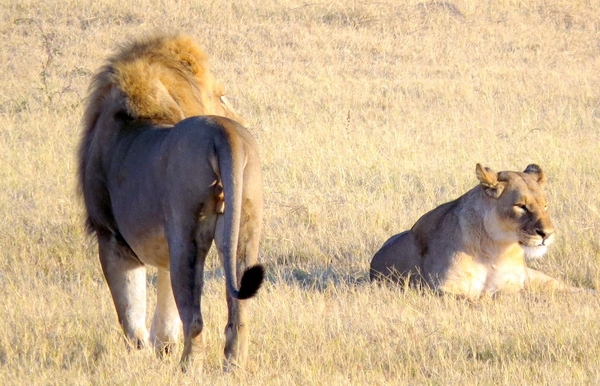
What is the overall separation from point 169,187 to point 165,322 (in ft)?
3.07

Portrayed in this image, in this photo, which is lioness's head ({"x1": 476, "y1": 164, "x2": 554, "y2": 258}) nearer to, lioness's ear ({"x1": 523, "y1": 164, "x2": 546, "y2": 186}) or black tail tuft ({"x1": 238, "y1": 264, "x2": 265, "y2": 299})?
lioness's ear ({"x1": 523, "y1": 164, "x2": 546, "y2": 186})

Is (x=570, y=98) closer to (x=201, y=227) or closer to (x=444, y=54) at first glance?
(x=444, y=54)

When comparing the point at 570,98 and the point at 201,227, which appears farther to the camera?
the point at 570,98

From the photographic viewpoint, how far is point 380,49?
53.3 feet

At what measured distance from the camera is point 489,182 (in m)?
5.57

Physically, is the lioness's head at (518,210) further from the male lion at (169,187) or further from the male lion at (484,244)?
the male lion at (169,187)

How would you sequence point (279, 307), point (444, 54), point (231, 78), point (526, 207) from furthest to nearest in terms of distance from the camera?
point (444, 54)
point (231, 78)
point (526, 207)
point (279, 307)

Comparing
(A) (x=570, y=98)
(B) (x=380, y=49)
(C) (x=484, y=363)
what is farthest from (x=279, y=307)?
(B) (x=380, y=49)

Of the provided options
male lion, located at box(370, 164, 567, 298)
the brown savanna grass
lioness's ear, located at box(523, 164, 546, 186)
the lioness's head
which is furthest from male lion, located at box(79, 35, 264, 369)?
lioness's ear, located at box(523, 164, 546, 186)

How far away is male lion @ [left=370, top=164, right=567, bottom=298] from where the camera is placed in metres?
5.43

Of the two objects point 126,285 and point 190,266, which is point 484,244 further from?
point 190,266

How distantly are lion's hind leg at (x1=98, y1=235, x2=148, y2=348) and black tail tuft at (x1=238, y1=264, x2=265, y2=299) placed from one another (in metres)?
1.05

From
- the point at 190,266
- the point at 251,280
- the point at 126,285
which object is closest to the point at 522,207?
the point at 126,285

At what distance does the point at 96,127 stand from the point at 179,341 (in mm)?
1032
